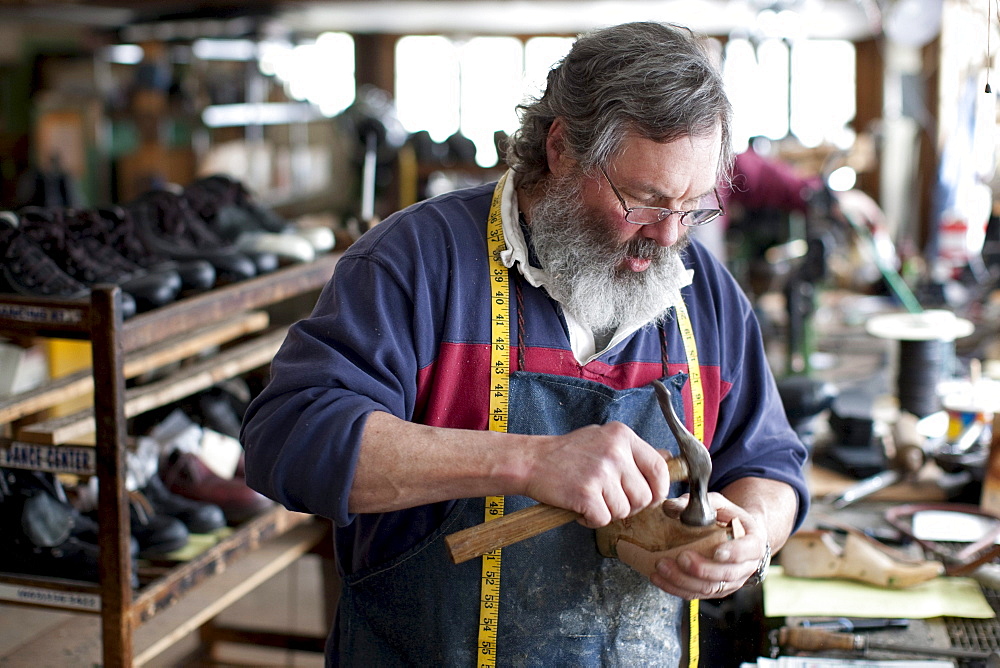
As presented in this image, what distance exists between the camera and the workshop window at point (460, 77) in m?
12.0

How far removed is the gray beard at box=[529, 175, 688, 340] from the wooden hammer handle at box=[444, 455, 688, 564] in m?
0.40

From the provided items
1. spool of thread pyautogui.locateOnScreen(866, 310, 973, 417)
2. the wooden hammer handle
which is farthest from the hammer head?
spool of thread pyautogui.locateOnScreen(866, 310, 973, 417)

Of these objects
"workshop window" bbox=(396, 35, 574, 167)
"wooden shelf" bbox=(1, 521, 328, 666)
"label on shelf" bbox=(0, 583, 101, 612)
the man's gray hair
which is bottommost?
"wooden shelf" bbox=(1, 521, 328, 666)

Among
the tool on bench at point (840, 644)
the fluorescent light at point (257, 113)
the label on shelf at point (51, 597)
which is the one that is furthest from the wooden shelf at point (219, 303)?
the fluorescent light at point (257, 113)

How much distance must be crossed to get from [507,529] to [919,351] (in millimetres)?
2205

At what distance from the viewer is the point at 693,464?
1532mm

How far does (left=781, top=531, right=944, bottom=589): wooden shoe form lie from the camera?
2.21 meters

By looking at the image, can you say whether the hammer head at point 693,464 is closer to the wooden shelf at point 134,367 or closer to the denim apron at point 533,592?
the denim apron at point 533,592

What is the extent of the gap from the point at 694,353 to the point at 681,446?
1.13 ft

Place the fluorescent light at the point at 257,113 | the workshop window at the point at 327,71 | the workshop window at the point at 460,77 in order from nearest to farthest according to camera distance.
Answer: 1. the fluorescent light at the point at 257,113
2. the workshop window at the point at 327,71
3. the workshop window at the point at 460,77

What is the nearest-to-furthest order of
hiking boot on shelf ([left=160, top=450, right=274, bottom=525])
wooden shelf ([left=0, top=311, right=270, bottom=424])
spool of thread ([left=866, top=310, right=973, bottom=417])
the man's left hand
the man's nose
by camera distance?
1. the man's left hand
2. the man's nose
3. wooden shelf ([left=0, top=311, right=270, bottom=424])
4. hiking boot on shelf ([left=160, top=450, right=274, bottom=525])
5. spool of thread ([left=866, top=310, right=973, bottom=417])

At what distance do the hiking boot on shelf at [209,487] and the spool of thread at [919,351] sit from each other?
199cm

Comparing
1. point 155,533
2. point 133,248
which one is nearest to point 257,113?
point 133,248

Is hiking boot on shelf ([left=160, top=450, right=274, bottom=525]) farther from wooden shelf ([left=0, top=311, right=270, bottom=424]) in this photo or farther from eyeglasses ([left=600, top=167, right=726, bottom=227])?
eyeglasses ([left=600, top=167, right=726, bottom=227])
